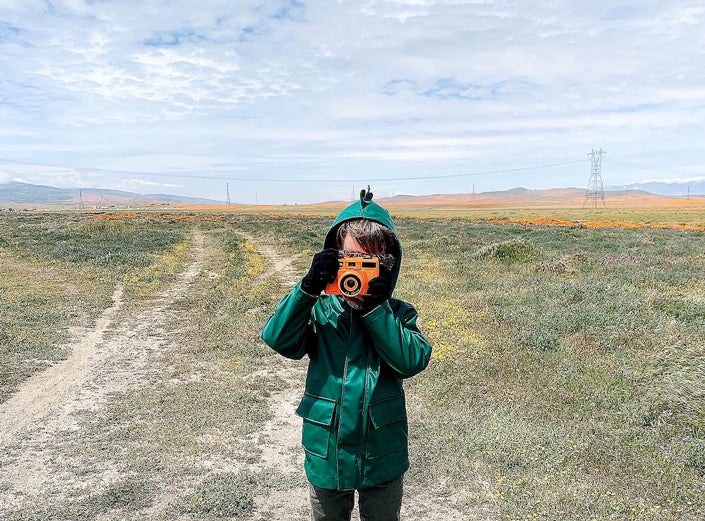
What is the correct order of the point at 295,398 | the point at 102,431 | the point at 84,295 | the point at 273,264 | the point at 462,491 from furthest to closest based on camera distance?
the point at 273,264, the point at 84,295, the point at 295,398, the point at 102,431, the point at 462,491

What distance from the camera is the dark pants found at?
9.10ft

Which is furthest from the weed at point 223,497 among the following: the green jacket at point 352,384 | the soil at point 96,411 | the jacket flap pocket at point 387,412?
the jacket flap pocket at point 387,412

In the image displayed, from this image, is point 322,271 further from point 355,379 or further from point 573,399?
point 573,399

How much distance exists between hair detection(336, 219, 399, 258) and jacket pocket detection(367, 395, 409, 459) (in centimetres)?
80

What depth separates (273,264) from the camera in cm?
2120

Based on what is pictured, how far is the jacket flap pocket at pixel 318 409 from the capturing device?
8.84ft

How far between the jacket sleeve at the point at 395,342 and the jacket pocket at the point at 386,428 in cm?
20

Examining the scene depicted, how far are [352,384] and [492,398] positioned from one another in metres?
4.49

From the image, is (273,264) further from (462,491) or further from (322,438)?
(322,438)

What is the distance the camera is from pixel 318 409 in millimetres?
2738

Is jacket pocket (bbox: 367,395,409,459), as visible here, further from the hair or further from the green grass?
the green grass

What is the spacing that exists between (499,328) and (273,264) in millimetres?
12973

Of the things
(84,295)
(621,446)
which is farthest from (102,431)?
(84,295)

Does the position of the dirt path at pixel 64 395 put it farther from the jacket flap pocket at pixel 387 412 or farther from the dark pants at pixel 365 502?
the jacket flap pocket at pixel 387 412
